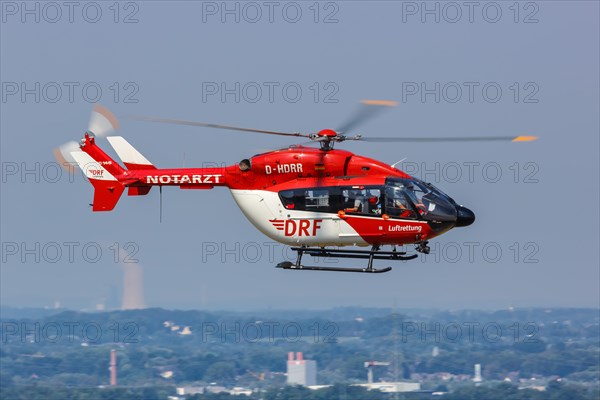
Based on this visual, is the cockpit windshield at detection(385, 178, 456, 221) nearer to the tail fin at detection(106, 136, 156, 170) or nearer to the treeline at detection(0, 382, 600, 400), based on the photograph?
the tail fin at detection(106, 136, 156, 170)

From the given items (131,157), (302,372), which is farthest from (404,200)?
(302,372)

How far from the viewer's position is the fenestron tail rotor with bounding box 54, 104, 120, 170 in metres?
32.8

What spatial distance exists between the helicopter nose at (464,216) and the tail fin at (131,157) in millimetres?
7698

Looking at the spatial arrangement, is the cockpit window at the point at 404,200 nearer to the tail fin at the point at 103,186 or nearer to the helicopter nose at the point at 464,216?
the helicopter nose at the point at 464,216

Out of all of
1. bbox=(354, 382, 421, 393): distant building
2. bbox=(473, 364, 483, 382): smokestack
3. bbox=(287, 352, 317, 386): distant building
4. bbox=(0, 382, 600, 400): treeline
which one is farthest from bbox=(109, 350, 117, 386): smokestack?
bbox=(473, 364, 483, 382): smokestack

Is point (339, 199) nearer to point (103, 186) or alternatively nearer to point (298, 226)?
point (298, 226)

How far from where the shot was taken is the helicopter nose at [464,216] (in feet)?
95.6

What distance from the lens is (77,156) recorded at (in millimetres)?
33031

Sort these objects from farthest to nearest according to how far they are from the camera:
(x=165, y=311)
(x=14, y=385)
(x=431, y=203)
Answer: (x=165, y=311)
(x=14, y=385)
(x=431, y=203)

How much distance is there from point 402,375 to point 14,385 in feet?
84.9

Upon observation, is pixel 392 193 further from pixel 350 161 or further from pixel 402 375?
pixel 402 375

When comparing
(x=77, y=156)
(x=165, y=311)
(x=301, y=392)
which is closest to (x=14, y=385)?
(x=165, y=311)

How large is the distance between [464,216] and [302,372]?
2278 inches

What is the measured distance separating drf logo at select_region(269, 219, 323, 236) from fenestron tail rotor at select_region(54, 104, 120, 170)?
211 inches
